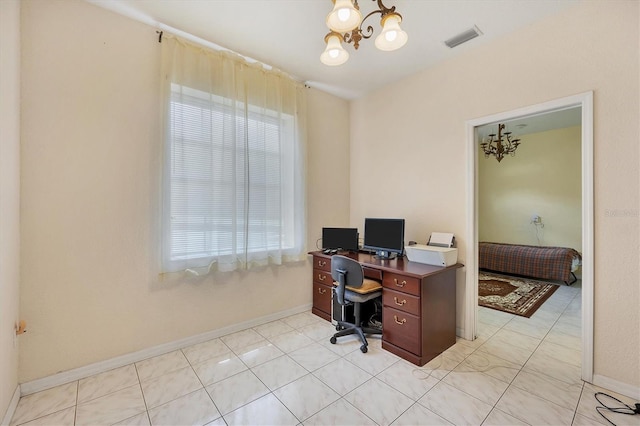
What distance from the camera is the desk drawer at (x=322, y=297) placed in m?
3.15

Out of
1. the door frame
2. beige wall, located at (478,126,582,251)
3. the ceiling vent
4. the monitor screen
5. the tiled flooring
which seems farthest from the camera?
beige wall, located at (478,126,582,251)

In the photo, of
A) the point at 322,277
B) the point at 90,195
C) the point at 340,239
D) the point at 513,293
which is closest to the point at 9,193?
the point at 90,195

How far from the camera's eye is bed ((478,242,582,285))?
4.40 metres

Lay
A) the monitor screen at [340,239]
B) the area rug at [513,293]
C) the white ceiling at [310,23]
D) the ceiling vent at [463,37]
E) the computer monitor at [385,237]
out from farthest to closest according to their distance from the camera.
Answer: the area rug at [513,293]
the monitor screen at [340,239]
the computer monitor at [385,237]
the ceiling vent at [463,37]
the white ceiling at [310,23]

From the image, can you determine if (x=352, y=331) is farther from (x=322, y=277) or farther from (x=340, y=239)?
(x=340, y=239)

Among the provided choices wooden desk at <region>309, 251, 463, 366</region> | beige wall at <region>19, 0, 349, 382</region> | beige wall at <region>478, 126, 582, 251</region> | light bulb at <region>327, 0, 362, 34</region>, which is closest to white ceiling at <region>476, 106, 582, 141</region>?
beige wall at <region>478, 126, 582, 251</region>

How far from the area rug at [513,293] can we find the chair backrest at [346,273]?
2319mm

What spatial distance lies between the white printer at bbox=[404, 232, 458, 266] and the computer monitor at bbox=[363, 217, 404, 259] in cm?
13

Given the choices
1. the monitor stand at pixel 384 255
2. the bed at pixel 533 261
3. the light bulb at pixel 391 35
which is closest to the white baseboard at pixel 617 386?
the monitor stand at pixel 384 255

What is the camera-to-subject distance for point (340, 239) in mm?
3338

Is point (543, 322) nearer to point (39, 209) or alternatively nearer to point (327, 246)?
point (327, 246)

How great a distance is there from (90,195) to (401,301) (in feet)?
8.82

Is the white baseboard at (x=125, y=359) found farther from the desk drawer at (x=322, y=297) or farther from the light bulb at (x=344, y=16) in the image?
the light bulb at (x=344, y=16)

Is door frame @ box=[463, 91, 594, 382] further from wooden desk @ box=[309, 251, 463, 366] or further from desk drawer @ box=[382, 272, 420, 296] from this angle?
desk drawer @ box=[382, 272, 420, 296]
